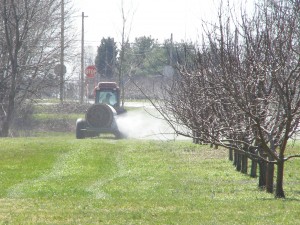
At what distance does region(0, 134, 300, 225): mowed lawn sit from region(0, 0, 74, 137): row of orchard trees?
1115 cm

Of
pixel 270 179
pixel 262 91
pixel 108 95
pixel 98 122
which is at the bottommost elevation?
pixel 98 122

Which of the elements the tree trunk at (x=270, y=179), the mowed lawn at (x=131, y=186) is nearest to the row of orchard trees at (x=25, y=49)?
the mowed lawn at (x=131, y=186)

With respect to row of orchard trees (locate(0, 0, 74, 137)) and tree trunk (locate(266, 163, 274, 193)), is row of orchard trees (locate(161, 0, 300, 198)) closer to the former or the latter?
tree trunk (locate(266, 163, 274, 193))

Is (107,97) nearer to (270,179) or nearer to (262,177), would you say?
(262,177)

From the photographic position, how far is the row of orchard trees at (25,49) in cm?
4388

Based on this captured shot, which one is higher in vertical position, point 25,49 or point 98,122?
point 25,49

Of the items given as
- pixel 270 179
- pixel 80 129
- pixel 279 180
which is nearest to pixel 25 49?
pixel 80 129

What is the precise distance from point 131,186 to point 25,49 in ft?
92.0

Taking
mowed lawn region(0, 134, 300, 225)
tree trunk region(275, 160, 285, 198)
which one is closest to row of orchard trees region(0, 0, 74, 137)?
mowed lawn region(0, 134, 300, 225)

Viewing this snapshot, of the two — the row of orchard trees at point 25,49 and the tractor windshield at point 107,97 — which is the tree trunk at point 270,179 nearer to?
the row of orchard trees at point 25,49

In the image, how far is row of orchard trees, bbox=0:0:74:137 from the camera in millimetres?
43875

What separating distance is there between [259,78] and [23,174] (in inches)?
349

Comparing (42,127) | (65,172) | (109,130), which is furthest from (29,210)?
(42,127)

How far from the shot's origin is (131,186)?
2058 cm
